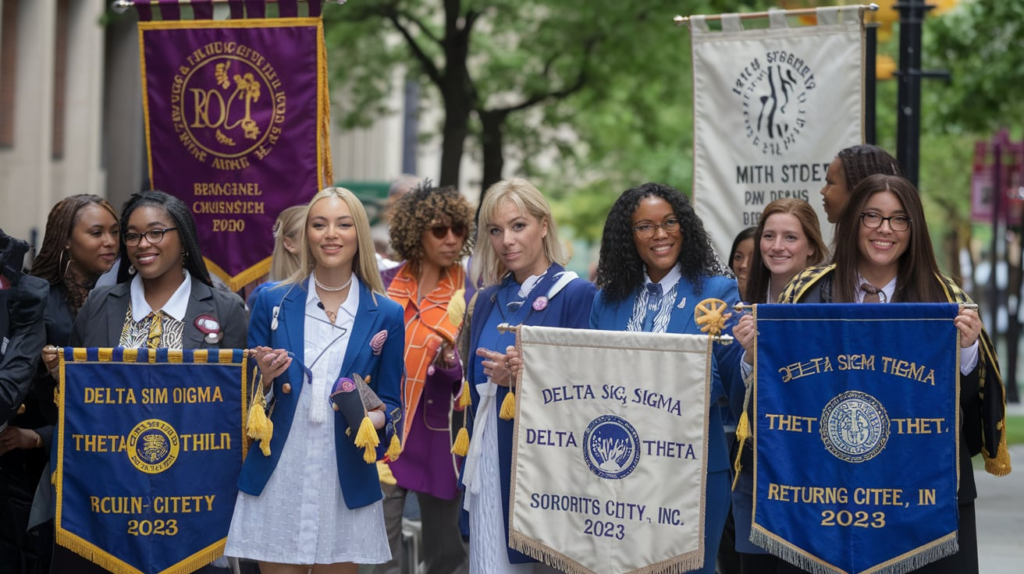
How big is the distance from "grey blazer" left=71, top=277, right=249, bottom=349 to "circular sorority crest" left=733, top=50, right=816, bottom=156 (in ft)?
13.5

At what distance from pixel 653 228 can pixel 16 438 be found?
115 inches

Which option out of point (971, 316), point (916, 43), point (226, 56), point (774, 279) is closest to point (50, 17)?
point (226, 56)

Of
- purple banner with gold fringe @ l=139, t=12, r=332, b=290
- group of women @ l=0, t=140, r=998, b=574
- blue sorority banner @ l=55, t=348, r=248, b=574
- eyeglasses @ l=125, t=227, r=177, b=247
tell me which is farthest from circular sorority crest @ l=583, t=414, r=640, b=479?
purple banner with gold fringe @ l=139, t=12, r=332, b=290

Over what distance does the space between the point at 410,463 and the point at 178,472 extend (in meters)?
2.01

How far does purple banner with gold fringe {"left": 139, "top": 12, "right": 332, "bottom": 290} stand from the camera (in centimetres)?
798

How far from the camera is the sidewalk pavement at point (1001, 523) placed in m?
9.85

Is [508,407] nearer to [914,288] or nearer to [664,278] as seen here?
[664,278]

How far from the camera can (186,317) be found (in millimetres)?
5859

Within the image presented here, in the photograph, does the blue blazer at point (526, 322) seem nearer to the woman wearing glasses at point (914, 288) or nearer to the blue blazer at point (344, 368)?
the blue blazer at point (344, 368)

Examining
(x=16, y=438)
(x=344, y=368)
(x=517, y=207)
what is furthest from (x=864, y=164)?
(x=16, y=438)

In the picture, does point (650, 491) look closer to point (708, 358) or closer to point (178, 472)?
point (708, 358)

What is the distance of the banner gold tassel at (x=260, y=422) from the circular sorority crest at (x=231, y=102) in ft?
8.90

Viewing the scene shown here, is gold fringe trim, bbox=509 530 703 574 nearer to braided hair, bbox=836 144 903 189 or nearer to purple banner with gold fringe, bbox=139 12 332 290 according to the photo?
braided hair, bbox=836 144 903 189

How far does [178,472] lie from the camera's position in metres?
5.71
